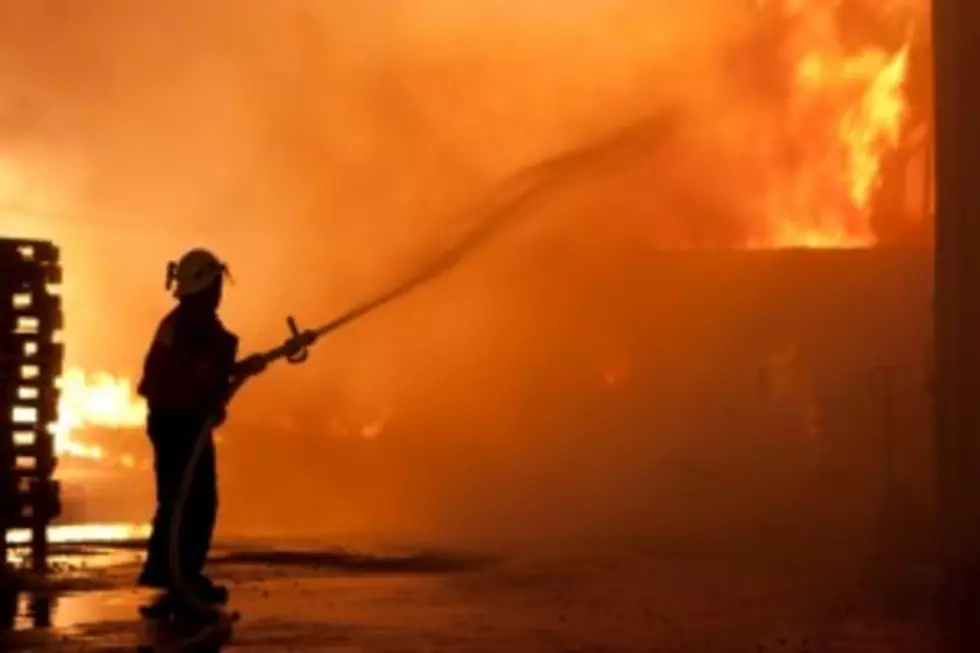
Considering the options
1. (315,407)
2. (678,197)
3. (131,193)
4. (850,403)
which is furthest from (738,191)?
(131,193)

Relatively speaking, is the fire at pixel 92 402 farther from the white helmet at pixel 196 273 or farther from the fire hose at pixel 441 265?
the white helmet at pixel 196 273

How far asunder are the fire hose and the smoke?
0.27 m

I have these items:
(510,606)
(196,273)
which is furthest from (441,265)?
(196,273)

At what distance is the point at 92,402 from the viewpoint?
98.9ft

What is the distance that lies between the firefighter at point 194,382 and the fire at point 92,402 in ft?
64.0

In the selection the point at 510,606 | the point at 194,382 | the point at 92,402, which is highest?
the point at 92,402

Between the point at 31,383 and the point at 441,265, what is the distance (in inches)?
147

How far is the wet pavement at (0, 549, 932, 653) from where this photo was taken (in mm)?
9297

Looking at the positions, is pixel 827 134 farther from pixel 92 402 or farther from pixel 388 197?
pixel 92 402

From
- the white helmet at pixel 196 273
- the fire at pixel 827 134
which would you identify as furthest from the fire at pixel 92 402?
the white helmet at pixel 196 273

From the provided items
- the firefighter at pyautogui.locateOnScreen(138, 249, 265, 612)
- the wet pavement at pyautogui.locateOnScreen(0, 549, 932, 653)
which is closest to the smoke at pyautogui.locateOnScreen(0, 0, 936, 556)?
the wet pavement at pyautogui.locateOnScreen(0, 549, 932, 653)

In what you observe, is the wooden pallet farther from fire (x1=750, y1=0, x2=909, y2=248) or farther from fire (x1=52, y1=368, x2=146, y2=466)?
fire (x1=52, y1=368, x2=146, y2=466)

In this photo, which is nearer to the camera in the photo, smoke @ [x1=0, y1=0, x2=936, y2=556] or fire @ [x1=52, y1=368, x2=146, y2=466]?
smoke @ [x1=0, y1=0, x2=936, y2=556]

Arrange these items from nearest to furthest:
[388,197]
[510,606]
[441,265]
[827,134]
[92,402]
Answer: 1. [510,606]
2. [441,265]
3. [827,134]
4. [388,197]
5. [92,402]
